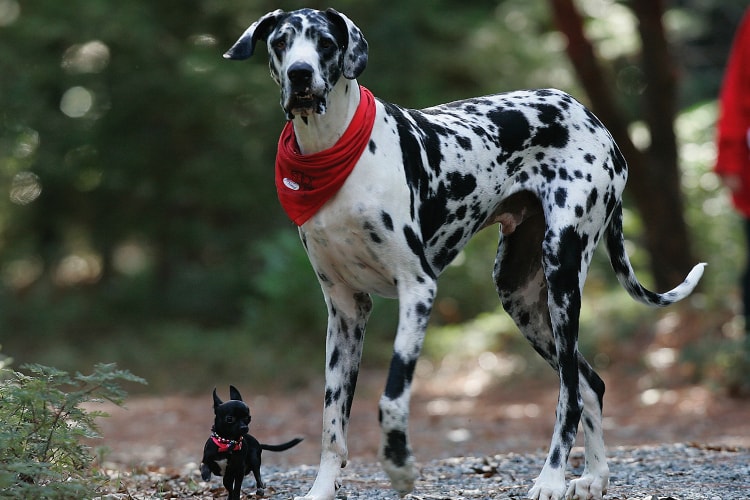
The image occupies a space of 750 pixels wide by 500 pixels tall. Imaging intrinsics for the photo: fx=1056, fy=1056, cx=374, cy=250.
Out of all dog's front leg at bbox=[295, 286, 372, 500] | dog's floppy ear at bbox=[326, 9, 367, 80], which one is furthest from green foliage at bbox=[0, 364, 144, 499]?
dog's floppy ear at bbox=[326, 9, 367, 80]

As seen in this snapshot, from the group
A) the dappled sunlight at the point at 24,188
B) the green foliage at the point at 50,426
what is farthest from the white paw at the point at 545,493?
the dappled sunlight at the point at 24,188

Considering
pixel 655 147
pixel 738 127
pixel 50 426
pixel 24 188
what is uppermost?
pixel 24 188

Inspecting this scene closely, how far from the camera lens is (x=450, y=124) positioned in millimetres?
5367

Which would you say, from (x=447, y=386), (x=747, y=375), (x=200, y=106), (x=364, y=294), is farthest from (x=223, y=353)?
(x=364, y=294)

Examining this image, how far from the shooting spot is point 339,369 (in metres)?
5.21

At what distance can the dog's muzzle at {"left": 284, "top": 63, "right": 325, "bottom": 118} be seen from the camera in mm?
4512

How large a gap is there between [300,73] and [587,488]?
2.55 m

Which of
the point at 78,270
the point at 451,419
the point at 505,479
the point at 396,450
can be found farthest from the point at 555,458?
the point at 78,270

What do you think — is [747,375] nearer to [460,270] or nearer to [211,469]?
[460,270]

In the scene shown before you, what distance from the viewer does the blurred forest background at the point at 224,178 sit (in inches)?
515

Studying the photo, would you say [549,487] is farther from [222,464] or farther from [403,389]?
[222,464]

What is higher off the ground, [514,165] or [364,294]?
[514,165]

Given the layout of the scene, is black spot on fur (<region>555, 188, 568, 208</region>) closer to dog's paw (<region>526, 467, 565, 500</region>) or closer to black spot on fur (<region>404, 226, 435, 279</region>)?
black spot on fur (<region>404, 226, 435, 279</region>)

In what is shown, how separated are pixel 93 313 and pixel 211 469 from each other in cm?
1345
